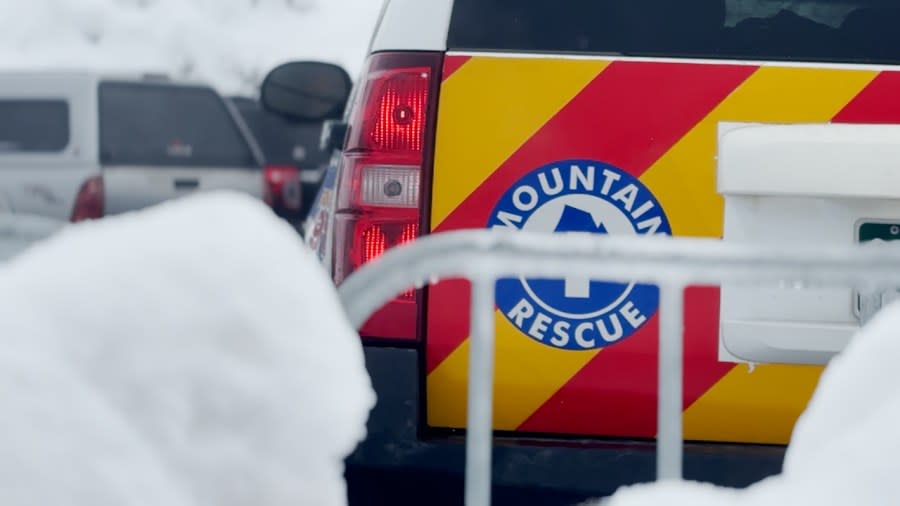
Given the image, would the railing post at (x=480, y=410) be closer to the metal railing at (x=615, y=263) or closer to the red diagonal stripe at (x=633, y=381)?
the metal railing at (x=615, y=263)

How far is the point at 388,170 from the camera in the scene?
313 centimetres

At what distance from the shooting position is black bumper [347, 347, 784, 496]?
2975 millimetres

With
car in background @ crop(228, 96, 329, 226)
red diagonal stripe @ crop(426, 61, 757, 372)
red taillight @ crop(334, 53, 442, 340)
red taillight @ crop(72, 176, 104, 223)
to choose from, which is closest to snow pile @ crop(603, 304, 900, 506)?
red diagonal stripe @ crop(426, 61, 757, 372)

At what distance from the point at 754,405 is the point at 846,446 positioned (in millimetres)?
990

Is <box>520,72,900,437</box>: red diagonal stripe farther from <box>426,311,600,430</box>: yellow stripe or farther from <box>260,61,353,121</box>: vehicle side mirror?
<box>260,61,353,121</box>: vehicle side mirror

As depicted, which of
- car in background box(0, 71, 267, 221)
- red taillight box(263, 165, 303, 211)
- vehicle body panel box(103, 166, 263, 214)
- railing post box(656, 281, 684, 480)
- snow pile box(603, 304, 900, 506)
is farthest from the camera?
red taillight box(263, 165, 303, 211)

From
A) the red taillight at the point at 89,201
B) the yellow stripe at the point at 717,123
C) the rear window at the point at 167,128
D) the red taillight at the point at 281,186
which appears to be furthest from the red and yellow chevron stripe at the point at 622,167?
the red taillight at the point at 281,186

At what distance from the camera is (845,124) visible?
2.95 m

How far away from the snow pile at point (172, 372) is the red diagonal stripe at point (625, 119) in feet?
3.73

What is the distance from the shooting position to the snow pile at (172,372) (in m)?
1.73

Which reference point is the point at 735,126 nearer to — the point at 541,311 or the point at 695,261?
the point at 541,311

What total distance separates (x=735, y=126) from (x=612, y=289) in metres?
0.39

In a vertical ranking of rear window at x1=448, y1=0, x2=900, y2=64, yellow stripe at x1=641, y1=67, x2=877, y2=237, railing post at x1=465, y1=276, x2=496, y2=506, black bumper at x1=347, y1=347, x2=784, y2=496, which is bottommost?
black bumper at x1=347, y1=347, x2=784, y2=496

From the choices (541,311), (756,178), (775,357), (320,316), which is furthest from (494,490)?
(320,316)
